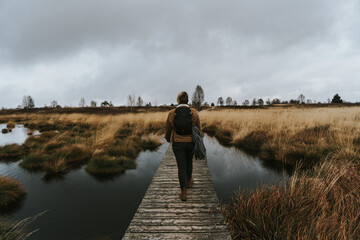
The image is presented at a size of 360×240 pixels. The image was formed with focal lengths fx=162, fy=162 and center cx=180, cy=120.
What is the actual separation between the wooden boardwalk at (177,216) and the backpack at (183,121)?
1.60 meters

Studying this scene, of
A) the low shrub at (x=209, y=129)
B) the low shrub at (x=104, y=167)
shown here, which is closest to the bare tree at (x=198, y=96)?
the low shrub at (x=209, y=129)

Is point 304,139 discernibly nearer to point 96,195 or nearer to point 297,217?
point 297,217

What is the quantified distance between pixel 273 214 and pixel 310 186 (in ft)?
4.17

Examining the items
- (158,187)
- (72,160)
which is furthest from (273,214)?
(72,160)

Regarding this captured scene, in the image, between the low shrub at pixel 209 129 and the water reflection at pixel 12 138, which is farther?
the low shrub at pixel 209 129

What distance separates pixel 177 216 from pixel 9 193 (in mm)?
5222

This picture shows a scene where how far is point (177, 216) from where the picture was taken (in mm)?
3127

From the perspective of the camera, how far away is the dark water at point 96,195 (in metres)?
4.01

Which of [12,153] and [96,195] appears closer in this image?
[96,195]

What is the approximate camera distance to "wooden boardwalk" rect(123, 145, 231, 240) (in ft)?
8.81

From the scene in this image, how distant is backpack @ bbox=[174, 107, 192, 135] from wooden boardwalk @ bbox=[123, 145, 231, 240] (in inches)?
63.1

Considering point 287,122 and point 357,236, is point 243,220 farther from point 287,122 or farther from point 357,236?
point 287,122

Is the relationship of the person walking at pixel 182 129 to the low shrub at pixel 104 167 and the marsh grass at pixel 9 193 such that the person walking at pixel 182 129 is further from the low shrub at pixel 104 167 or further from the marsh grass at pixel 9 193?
the marsh grass at pixel 9 193

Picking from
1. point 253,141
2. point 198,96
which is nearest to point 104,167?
point 253,141
